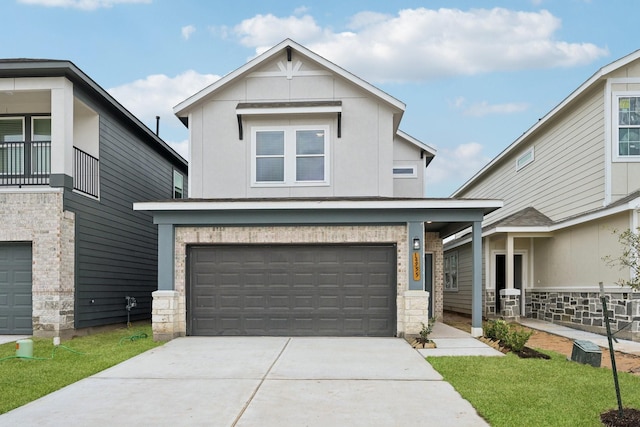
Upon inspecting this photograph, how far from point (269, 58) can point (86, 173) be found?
5.55 meters

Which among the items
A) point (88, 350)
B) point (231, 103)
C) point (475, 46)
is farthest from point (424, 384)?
point (475, 46)

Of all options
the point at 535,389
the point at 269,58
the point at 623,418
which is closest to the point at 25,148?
the point at 269,58

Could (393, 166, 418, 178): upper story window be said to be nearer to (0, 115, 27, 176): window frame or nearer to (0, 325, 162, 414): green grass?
(0, 325, 162, 414): green grass

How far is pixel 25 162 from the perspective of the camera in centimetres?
1392

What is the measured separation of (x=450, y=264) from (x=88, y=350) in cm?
1610

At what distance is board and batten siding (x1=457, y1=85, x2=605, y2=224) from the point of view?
1407 cm

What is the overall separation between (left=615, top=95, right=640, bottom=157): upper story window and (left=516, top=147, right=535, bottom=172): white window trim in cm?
510

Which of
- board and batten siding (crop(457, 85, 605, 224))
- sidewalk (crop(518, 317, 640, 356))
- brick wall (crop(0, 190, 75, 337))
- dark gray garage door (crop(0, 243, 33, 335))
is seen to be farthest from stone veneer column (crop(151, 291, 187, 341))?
board and batten siding (crop(457, 85, 605, 224))

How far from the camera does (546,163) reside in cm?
1742

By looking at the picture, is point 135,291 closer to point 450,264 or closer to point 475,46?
point 450,264

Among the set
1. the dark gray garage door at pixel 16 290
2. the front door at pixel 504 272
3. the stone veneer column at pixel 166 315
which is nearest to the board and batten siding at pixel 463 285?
the front door at pixel 504 272

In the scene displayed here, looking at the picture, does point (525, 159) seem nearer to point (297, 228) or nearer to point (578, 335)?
point (578, 335)

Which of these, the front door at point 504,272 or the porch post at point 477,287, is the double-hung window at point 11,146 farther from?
the front door at point 504,272

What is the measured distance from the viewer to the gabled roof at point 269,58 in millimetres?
13656
